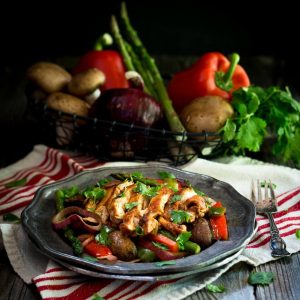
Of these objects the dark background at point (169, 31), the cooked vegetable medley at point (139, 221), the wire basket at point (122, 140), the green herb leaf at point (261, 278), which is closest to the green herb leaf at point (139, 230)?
the cooked vegetable medley at point (139, 221)

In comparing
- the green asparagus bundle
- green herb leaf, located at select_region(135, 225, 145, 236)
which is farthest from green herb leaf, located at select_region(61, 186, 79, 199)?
the green asparagus bundle

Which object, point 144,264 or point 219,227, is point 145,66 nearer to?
point 219,227

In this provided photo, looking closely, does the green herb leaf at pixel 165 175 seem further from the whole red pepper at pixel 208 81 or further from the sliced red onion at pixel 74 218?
the whole red pepper at pixel 208 81

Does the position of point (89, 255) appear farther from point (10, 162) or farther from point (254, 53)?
point (254, 53)


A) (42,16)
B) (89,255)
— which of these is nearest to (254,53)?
(42,16)

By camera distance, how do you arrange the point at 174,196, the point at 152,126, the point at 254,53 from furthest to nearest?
the point at 254,53 → the point at 152,126 → the point at 174,196

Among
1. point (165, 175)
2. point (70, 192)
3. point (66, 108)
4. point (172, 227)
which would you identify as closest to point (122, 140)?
point (66, 108)
